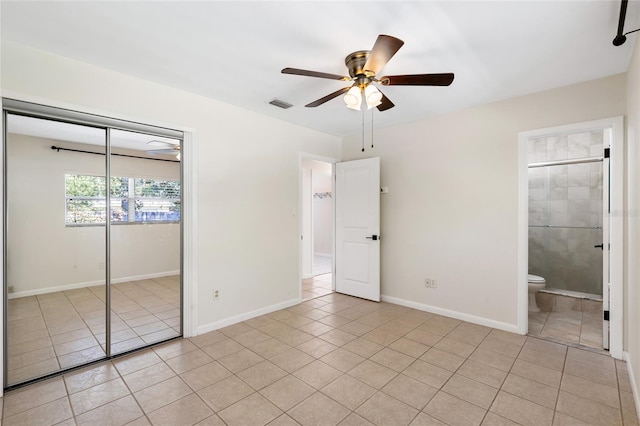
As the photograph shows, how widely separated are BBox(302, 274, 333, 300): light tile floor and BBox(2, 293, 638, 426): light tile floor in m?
1.43

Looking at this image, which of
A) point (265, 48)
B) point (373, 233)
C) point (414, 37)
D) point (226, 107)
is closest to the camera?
point (414, 37)

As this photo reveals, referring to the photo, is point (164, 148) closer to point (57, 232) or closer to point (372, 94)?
point (57, 232)

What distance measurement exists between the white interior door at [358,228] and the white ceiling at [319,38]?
5.40 feet

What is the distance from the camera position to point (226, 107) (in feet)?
11.2

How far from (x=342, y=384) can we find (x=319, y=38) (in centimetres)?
258

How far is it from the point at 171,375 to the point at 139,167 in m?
1.94

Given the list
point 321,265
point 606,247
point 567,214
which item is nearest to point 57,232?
point 606,247

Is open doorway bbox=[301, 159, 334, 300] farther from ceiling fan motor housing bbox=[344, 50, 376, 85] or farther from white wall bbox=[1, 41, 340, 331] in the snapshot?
ceiling fan motor housing bbox=[344, 50, 376, 85]

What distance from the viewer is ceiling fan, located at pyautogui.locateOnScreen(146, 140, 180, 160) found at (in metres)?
3.01

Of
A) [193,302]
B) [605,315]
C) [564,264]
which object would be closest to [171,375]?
[193,302]

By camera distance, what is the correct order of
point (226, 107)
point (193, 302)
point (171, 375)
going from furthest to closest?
point (226, 107), point (193, 302), point (171, 375)

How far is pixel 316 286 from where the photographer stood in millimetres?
5262

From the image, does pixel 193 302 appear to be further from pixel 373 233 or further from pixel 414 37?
pixel 414 37

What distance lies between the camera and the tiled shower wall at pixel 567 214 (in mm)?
4418
